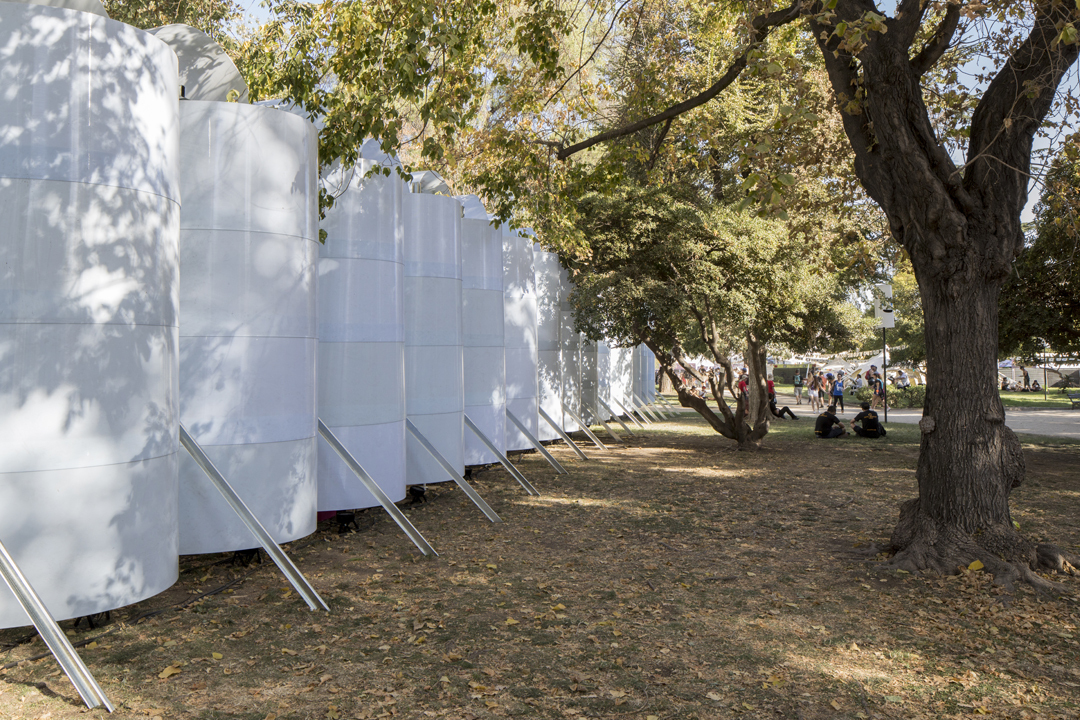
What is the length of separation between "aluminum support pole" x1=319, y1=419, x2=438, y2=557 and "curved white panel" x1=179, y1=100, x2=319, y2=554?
0.85m

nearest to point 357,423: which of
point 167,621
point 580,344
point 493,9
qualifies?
point 167,621

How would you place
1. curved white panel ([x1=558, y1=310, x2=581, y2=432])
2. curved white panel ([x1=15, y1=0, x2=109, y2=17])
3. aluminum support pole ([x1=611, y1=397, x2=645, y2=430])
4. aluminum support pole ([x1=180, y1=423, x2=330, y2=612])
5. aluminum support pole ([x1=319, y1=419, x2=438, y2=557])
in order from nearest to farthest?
1. curved white panel ([x1=15, y1=0, x2=109, y2=17])
2. aluminum support pole ([x1=180, y1=423, x2=330, y2=612])
3. aluminum support pole ([x1=319, y1=419, x2=438, y2=557])
4. curved white panel ([x1=558, y1=310, x2=581, y2=432])
5. aluminum support pole ([x1=611, y1=397, x2=645, y2=430])

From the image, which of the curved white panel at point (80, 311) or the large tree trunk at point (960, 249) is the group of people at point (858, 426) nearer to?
the large tree trunk at point (960, 249)

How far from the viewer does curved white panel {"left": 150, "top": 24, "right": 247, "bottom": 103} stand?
771cm

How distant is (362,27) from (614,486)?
826cm

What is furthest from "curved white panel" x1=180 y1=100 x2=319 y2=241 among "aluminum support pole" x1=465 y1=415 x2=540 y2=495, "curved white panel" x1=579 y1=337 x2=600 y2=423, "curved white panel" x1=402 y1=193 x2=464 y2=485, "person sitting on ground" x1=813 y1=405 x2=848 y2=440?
"person sitting on ground" x1=813 y1=405 x2=848 y2=440

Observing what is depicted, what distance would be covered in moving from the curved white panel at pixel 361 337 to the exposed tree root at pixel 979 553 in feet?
18.9

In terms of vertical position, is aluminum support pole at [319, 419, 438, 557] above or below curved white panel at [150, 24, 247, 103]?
below

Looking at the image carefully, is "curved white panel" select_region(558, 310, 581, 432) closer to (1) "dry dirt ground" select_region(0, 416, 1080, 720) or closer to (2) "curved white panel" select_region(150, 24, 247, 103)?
(1) "dry dirt ground" select_region(0, 416, 1080, 720)

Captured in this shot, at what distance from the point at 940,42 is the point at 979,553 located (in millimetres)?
4960

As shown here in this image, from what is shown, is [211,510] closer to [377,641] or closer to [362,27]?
[377,641]

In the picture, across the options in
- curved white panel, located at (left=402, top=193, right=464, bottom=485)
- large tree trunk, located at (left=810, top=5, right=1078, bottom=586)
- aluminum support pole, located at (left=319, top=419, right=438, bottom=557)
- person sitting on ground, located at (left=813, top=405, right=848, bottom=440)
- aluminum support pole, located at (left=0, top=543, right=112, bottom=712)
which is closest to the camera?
aluminum support pole, located at (left=0, top=543, right=112, bottom=712)

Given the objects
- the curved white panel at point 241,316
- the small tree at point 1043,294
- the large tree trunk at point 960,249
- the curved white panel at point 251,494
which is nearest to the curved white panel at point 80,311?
the curved white panel at point 251,494

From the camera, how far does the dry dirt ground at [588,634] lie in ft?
16.3
